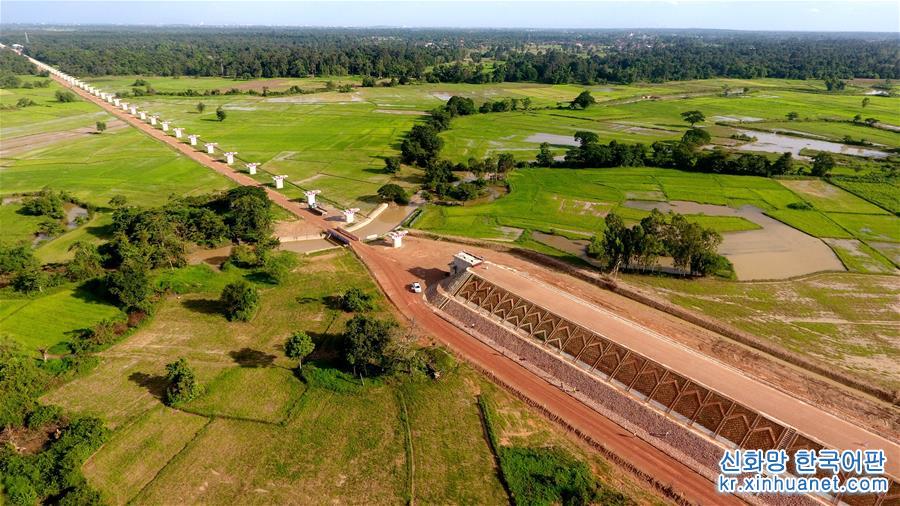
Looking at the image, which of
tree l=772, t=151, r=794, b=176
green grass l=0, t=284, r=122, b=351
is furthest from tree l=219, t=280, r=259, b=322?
tree l=772, t=151, r=794, b=176

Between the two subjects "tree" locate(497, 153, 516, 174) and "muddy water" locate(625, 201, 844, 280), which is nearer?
"muddy water" locate(625, 201, 844, 280)

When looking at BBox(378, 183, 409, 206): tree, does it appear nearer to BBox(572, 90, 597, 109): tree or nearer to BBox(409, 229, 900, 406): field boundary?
BBox(409, 229, 900, 406): field boundary

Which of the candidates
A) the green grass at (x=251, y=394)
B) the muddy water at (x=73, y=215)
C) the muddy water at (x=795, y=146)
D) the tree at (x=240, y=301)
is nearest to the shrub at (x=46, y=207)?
the muddy water at (x=73, y=215)

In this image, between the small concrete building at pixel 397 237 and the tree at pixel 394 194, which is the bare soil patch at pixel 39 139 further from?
the small concrete building at pixel 397 237

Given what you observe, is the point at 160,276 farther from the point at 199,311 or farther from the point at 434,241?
the point at 434,241

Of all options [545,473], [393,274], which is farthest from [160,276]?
[545,473]

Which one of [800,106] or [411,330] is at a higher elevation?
[800,106]

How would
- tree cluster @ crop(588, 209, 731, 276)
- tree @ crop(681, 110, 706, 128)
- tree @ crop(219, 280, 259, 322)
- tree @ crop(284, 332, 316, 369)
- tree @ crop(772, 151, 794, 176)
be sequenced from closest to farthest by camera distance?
tree @ crop(284, 332, 316, 369)
tree @ crop(219, 280, 259, 322)
tree cluster @ crop(588, 209, 731, 276)
tree @ crop(772, 151, 794, 176)
tree @ crop(681, 110, 706, 128)
